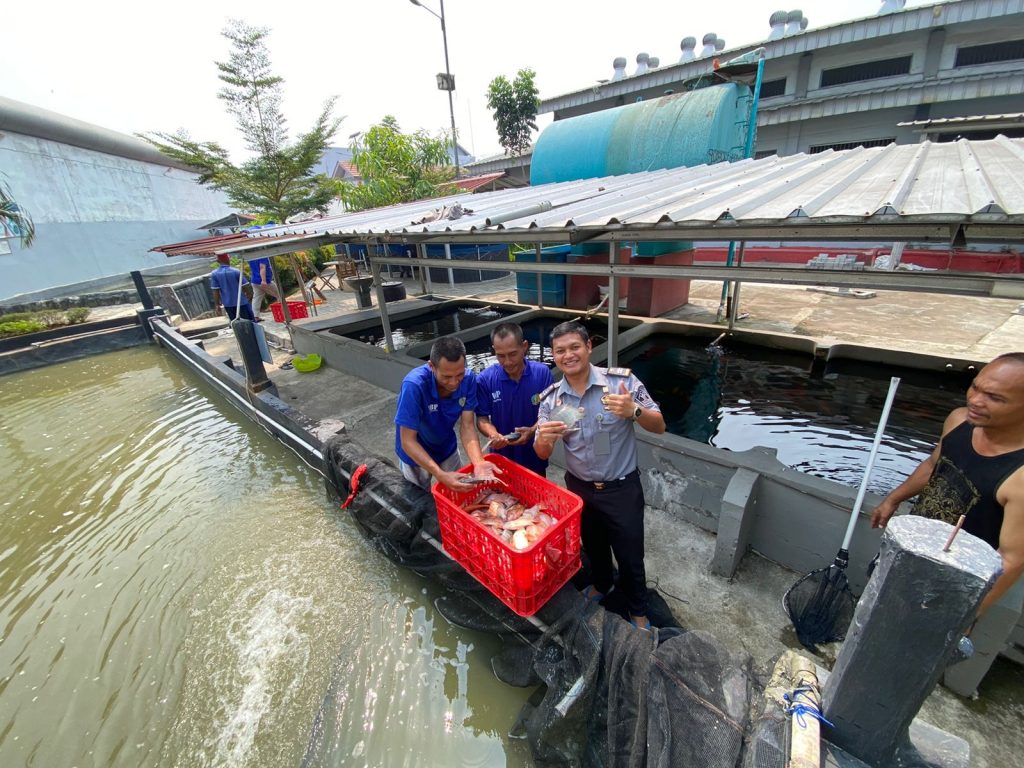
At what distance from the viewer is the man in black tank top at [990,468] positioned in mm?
1920

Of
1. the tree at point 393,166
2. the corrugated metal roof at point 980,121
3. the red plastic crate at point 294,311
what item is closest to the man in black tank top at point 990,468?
the red plastic crate at point 294,311

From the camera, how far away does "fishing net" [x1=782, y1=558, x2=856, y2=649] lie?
2.70 meters

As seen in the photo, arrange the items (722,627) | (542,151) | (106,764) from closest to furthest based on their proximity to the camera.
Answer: (106,764)
(722,627)
(542,151)

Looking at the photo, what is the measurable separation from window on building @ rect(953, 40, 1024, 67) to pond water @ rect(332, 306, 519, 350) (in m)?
18.7

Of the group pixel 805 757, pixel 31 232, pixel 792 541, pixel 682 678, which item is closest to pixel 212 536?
pixel 682 678

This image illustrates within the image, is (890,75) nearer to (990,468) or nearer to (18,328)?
(990,468)

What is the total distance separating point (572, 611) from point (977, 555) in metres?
1.80

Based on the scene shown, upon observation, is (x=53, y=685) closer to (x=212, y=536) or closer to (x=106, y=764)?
(x=106, y=764)

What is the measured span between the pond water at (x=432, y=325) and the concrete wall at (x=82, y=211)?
1659 cm

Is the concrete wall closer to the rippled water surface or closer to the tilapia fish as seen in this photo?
the rippled water surface

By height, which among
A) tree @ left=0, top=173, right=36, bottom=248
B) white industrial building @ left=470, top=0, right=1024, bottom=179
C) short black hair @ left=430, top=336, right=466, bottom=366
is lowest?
short black hair @ left=430, top=336, right=466, bottom=366

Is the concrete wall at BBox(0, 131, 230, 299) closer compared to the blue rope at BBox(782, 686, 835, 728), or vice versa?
the blue rope at BBox(782, 686, 835, 728)

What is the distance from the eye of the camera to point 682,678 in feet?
6.04

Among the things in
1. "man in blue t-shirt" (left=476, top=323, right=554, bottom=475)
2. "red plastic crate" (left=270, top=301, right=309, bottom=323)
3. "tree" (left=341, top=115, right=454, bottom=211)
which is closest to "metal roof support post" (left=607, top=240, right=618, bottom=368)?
"man in blue t-shirt" (left=476, top=323, right=554, bottom=475)
